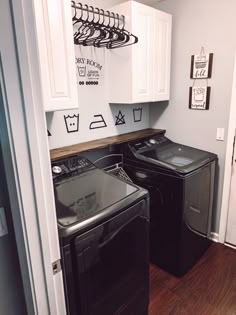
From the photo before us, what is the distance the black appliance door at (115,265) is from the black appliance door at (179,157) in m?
0.63

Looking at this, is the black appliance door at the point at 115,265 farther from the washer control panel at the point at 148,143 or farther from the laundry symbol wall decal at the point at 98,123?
the laundry symbol wall decal at the point at 98,123

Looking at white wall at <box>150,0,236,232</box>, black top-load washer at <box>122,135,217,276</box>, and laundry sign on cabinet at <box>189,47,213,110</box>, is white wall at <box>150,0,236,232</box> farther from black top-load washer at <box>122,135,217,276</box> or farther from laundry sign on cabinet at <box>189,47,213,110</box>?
black top-load washer at <box>122,135,217,276</box>

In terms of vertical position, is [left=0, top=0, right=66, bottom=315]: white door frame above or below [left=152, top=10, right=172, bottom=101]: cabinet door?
below

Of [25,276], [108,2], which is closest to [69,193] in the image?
[25,276]

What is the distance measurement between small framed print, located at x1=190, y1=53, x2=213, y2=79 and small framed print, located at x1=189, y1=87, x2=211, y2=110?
0.37ft

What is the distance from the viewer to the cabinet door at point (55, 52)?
1.39 metres

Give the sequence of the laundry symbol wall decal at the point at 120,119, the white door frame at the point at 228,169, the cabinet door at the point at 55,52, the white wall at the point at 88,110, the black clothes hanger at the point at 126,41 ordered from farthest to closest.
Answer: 1. the laundry symbol wall decal at the point at 120,119
2. the white door frame at the point at 228,169
3. the white wall at the point at 88,110
4. the black clothes hanger at the point at 126,41
5. the cabinet door at the point at 55,52

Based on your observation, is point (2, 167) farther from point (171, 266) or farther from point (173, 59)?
point (173, 59)

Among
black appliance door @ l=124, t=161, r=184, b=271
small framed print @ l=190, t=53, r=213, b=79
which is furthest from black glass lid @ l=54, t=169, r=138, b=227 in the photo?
small framed print @ l=190, t=53, r=213, b=79

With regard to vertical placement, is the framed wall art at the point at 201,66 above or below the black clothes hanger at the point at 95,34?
below

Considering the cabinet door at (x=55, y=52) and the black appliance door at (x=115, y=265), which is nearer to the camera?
the black appliance door at (x=115, y=265)

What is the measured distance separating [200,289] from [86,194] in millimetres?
1320

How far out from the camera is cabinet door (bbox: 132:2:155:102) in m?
1.94

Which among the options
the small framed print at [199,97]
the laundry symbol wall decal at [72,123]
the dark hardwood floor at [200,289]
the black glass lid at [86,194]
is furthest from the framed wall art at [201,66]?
the dark hardwood floor at [200,289]
